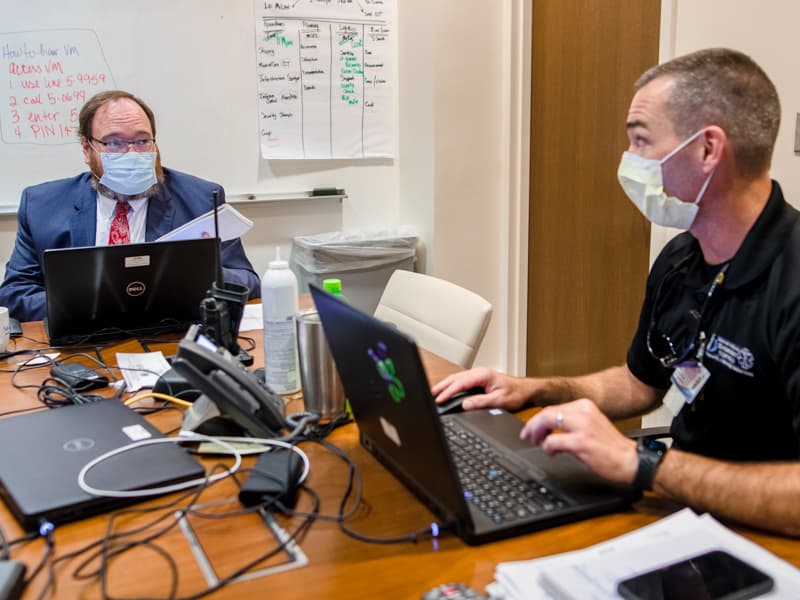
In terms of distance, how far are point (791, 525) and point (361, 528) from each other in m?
0.55

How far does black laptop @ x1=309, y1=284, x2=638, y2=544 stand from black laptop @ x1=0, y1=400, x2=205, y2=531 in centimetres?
29

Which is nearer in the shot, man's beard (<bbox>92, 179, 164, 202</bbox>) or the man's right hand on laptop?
the man's right hand on laptop

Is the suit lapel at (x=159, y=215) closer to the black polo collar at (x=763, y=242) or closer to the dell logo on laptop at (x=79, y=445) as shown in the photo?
the dell logo on laptop at (x=79, y=445)

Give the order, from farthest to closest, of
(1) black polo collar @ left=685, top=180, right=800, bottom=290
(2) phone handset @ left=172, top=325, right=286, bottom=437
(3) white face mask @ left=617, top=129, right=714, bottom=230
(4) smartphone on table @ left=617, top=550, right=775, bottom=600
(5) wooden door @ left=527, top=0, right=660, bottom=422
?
(5) wooden door @ left=527, top=0, right=660, bottom=422
(3) white face mask @ left=617, top=129, right=714, bottom=230
(1) black polo collar @ left=685, top=180, right=800, bottom=290
(2) phone handset @ left=172, top=325, right=286, bottom=437
(4) smartphone on table @ left=617, top=550, right=775, bottom=600

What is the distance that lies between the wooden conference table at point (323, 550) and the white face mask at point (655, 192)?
1.95 ft

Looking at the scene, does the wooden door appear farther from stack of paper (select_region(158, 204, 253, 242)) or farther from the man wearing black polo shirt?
stack of paper (select_region(158, 204, 253, 242))

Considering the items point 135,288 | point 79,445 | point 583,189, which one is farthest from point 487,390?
point 583,189

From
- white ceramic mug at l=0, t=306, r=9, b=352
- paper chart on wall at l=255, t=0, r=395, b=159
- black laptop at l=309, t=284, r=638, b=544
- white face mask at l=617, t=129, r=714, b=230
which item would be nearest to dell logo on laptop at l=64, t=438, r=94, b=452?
black laptop at l=309, t=284, r=638, b=544

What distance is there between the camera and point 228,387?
115 centimetres

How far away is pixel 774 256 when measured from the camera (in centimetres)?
124

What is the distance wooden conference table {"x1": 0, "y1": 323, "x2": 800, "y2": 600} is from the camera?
849mm

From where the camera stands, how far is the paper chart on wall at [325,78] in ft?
10.9

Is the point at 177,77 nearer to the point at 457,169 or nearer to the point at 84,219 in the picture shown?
the point at 84,219

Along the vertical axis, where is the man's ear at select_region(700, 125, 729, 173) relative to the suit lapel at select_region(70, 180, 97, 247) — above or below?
above
